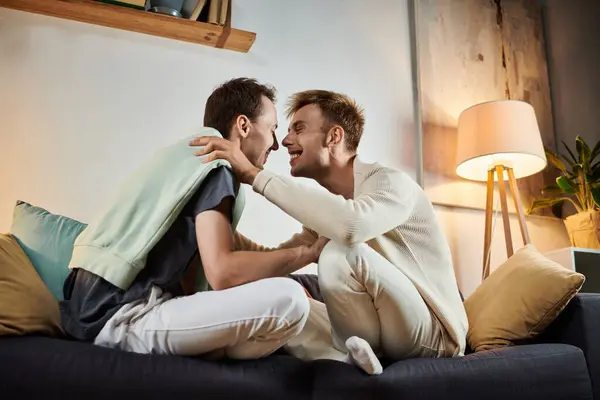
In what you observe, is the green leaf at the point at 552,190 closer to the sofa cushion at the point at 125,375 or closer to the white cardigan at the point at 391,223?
the white cardigan at the point at 391,223

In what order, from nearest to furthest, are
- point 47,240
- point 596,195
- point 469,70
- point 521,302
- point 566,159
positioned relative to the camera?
1. point 521,302
2. point 47,240
3. point 596,195
4. point 566,159
5. point 469,70

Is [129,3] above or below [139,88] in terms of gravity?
above

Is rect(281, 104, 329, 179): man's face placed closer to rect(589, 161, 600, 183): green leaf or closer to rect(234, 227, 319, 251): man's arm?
rect(234, 227, 319, 251): man's arm

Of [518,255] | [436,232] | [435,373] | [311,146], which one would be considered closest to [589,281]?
[518,255]

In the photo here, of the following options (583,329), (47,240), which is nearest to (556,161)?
(583,329)

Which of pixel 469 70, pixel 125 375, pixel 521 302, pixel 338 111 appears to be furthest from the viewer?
pixel 469 70

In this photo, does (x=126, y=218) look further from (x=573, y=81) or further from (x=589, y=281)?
(x=573, y=81)

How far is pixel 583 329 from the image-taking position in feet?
4.74

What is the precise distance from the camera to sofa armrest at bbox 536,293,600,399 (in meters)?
1.42

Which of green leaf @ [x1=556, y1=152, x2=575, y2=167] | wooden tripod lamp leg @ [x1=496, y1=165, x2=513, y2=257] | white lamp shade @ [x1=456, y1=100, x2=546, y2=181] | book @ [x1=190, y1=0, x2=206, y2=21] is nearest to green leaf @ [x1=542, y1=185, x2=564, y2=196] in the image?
green leaf @ [x1=556, y1=152, x2=575, y2=167]

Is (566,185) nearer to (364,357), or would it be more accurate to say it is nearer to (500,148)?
(500,148)

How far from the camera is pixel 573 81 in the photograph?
3.27 m

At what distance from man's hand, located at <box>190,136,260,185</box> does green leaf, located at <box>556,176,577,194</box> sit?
6.15 feet

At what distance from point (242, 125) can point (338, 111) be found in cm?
54
